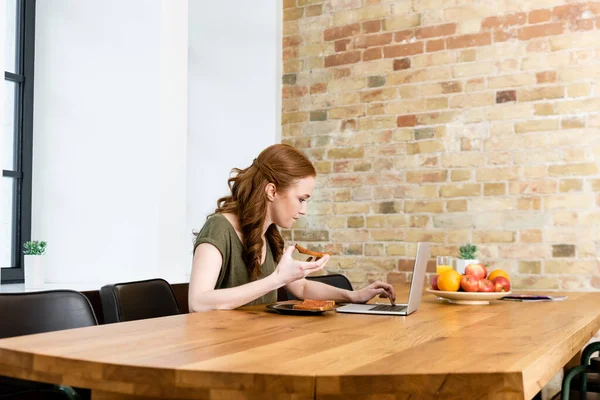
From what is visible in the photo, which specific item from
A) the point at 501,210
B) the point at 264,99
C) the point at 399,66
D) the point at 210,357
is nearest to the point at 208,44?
the point at 264,99

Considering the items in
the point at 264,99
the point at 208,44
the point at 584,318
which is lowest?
the point at 584,318

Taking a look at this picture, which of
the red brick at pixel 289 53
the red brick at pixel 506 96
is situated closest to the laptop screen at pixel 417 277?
the red brick at pixel 506 96

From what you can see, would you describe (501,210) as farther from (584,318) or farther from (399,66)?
(584,318)

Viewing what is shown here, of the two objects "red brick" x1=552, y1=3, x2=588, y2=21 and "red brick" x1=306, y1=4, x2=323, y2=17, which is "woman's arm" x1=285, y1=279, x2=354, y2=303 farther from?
"red brick" x1=306, y1=4, x2=323, y2=17

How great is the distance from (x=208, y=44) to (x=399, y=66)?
1.38m

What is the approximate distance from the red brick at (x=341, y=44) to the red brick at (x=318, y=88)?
0.24 metres

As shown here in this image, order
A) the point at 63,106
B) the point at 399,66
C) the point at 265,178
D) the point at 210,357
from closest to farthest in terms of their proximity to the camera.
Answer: the point at 210,357
the point at 265,178
the point at 63,106
the point at 399,66

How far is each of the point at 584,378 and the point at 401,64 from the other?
253cm

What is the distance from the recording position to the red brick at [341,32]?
4516 millimetres

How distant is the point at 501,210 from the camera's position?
400 cm

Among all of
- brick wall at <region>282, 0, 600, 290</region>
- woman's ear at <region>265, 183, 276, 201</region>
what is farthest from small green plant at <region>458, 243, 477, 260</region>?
woman's ear at <region>265, 183, 276, 201</region>

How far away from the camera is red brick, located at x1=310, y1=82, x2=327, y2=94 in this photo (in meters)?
4.61

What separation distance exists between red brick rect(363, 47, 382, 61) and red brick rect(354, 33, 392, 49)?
0.10ft

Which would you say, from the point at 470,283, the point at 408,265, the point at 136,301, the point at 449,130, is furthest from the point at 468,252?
the point at 136,301
